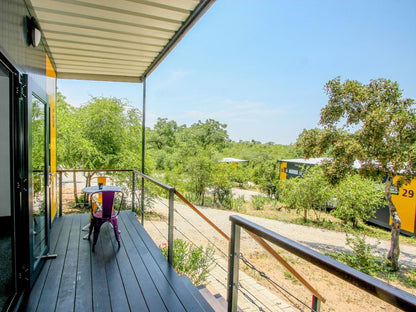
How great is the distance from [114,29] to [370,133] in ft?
26.9

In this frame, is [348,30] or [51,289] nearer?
[51,289]

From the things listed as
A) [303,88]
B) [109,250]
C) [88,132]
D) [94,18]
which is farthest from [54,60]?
[303,88]

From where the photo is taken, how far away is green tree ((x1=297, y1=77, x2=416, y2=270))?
7.49 metres

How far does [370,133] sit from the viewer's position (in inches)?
307

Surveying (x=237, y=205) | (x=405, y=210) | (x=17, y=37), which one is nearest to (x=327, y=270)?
(x=17, y=37)

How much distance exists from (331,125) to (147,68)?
7.54 meters

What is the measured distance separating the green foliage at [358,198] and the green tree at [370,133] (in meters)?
2.35

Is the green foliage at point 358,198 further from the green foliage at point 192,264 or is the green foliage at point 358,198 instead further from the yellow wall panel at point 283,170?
the green foliage at point 192,264

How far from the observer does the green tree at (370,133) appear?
7.49 metres

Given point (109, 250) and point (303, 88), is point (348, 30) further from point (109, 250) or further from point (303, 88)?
point (109, 250)

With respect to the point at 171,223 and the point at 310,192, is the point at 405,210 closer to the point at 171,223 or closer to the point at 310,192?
the point at 310,192

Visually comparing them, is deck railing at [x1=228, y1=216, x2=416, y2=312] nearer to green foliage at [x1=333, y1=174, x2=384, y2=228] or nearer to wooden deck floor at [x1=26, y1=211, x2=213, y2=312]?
wooden deck floor at [x1=26, y1=211, x2=213, y2=312]

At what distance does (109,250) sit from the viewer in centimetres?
279

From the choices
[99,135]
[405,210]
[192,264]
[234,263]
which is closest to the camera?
[234,263]
